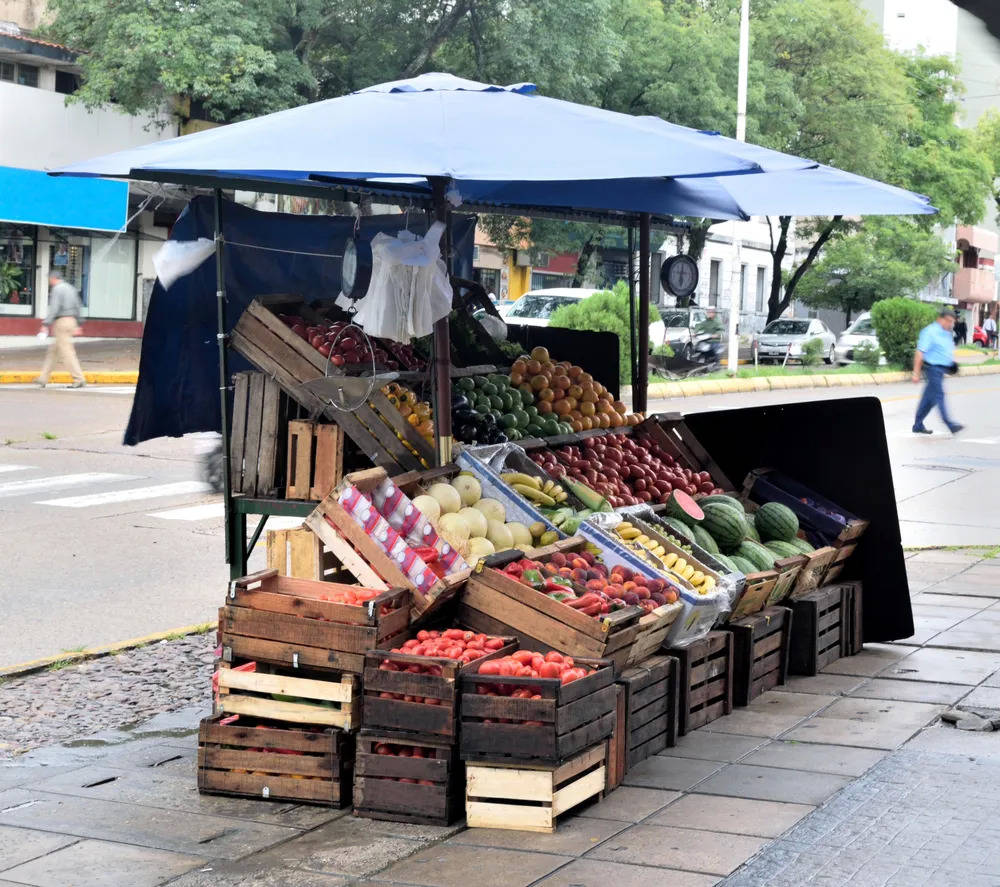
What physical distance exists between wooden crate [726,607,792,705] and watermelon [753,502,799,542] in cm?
64

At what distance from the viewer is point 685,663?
602cm

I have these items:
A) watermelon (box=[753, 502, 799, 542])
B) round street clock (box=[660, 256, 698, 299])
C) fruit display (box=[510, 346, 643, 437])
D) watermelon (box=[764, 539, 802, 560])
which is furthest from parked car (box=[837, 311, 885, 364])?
watermelon (box=[764, 539, 802, 560])

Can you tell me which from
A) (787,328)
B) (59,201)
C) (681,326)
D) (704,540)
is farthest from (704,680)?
(787,328)

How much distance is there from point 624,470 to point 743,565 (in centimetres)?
103

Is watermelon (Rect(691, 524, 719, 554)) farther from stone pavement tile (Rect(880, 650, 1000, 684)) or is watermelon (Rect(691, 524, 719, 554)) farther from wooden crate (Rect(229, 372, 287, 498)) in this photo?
wooden crate (Rect(229, 372, 287, 498))

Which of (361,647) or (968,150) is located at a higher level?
(968,150)

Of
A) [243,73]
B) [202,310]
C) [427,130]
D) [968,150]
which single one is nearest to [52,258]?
[243,73]

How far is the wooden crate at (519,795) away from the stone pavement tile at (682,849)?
0.73 feet

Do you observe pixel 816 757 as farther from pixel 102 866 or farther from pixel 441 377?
pixel 102 866

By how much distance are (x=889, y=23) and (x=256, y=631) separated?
211 ft

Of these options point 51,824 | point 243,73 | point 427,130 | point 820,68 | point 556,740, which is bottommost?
point 51,824

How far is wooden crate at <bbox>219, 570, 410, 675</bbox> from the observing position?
512cm

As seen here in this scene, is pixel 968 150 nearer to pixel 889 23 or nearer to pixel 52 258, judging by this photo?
pixel 889 23

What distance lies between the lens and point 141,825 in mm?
4848
